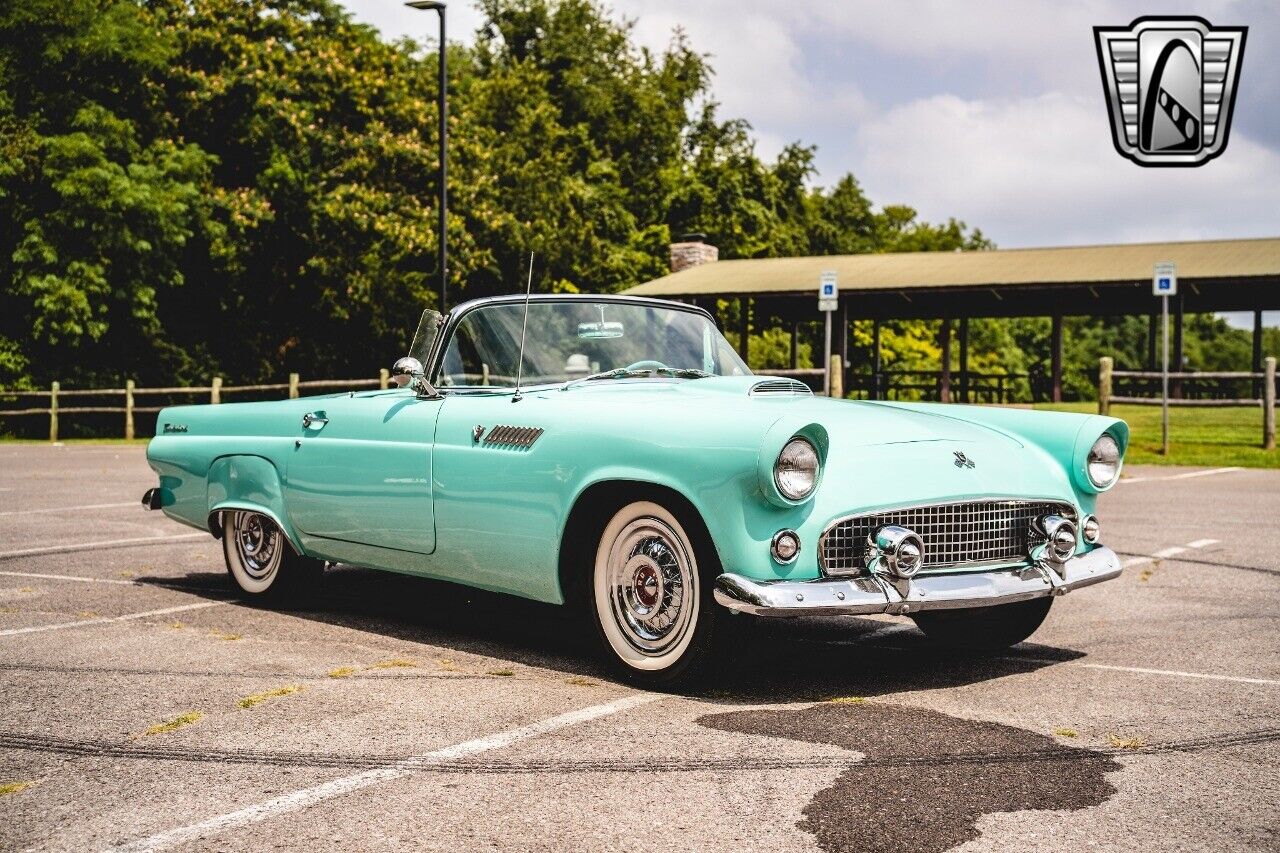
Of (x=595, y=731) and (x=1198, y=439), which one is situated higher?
(x=1198, y=439)

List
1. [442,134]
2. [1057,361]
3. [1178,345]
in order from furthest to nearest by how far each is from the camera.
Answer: [1057,361] < [1178,345] < [442,134]

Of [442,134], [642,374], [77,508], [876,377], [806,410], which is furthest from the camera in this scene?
[876,377]

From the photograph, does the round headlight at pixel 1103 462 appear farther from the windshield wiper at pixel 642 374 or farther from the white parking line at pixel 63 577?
the white parking line at pixel 63 577

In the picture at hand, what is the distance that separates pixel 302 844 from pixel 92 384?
33113mm

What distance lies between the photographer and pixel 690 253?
123ft

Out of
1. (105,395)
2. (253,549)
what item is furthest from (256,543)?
(105,395)

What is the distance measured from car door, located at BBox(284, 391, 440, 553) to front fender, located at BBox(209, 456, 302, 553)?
94 mm

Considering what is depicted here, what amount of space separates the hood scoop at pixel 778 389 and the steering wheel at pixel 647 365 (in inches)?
20.8

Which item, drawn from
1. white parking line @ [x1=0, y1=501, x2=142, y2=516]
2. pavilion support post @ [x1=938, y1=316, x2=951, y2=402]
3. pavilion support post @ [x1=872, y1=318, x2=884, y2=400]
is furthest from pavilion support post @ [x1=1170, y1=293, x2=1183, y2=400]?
white parking line @ [x1=0, y1=501, x2=142, y2=516]

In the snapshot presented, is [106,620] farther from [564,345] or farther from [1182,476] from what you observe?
[1182,476]

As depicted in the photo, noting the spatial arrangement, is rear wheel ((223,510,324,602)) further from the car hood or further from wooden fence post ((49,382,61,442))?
wooden fence post ((49,382,61,442))

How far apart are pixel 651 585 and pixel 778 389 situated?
125 cm

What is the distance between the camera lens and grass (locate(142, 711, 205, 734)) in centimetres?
451

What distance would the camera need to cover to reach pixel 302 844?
11.1ft
